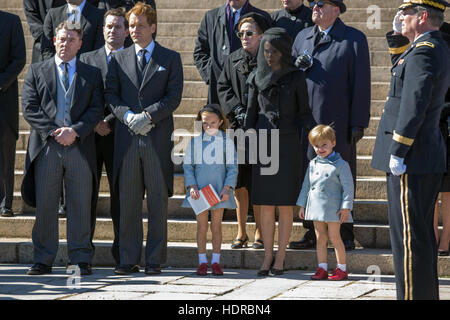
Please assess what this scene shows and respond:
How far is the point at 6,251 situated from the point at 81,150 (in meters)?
1.33

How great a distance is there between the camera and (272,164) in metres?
7.66

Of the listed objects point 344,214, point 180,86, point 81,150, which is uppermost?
point 180,86

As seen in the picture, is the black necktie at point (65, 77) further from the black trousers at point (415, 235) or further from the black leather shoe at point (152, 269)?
the black trousers at point (415, 235)

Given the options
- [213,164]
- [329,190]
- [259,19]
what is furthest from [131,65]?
[329,190]

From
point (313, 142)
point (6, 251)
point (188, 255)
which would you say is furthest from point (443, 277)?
point (6, 251)

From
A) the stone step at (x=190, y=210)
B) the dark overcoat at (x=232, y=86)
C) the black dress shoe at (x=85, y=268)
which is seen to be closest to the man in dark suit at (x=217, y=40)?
the dark overcoat at (x=232, y=86)

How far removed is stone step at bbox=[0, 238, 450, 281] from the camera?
765 cm

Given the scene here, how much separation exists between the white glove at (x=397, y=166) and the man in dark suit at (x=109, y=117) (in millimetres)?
2913

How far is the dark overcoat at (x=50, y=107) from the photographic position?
25.3ft

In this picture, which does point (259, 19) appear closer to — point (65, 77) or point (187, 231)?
point (65, 77)

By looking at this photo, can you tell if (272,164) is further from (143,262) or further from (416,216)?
(416,216)

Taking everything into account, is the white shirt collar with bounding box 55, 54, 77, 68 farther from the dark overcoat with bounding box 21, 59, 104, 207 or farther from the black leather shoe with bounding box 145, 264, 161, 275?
the black leather shoe with bounding box 145, 264, 161, 275

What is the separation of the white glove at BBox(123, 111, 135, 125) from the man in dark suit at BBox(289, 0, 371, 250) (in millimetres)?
1519

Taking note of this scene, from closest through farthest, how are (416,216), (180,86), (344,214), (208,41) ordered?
(416,216), (344,214), (180,86), (208,41)
